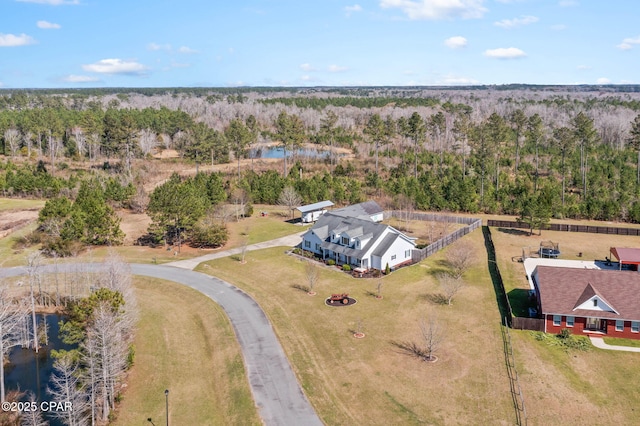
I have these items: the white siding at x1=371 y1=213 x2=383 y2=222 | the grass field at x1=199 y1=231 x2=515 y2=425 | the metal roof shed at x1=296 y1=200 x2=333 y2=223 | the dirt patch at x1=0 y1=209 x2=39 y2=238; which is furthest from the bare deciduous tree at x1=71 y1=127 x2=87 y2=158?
the grass field at x1=199 y1=231 x2=515 y2=425

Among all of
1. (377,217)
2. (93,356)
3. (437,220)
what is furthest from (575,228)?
(93,356)

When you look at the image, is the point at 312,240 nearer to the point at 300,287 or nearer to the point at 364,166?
the point at 300,287

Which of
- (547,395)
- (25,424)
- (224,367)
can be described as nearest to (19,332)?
(25,424)

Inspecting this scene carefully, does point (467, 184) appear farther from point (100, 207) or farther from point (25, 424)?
point (25, 424)

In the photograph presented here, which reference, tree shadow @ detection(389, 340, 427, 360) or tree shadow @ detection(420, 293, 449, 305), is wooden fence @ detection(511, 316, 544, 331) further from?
tree shadow @ detection(389, 340, 427, 360)

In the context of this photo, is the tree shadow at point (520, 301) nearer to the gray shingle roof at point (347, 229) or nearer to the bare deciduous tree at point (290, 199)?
the gray shingle roof at point (347, 229)

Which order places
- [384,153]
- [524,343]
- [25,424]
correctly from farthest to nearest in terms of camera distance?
[384,153]
[524,343]
[25,424]
